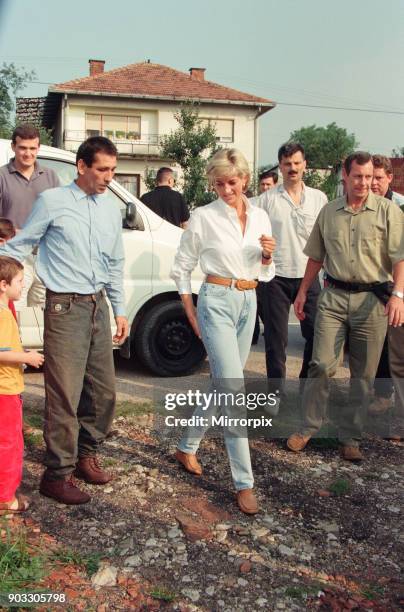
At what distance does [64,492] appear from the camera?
3754 mm

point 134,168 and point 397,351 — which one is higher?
point 134,168

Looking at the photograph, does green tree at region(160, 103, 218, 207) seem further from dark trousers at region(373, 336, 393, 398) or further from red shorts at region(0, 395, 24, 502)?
red shorts at region(0, 395, 24, 502)

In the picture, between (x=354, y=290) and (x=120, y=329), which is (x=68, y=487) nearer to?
(x=120, y=329)

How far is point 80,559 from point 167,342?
3.55m

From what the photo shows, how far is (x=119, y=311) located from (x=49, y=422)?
0.79 metres

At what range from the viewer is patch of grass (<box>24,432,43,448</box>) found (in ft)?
15.2

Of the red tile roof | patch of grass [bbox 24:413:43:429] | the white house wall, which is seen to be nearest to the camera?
patch of grass [bbox 24:413:43:429]

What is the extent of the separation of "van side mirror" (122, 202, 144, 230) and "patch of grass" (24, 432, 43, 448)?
83.9 inches

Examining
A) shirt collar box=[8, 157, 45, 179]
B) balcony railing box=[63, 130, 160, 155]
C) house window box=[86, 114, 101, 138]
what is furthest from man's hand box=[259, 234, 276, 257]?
house window box=[86, 114, 101, 138]

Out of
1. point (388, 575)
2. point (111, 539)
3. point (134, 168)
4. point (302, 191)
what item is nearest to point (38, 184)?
point (302, 191)

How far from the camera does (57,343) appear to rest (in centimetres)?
374

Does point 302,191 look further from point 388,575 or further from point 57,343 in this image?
point 388,575

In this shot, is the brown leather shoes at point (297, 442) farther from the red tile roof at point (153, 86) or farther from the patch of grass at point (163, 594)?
the red tile roof at point (153, 86)

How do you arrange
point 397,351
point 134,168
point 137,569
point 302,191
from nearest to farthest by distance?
point 137,569 → point 397,351 → point 302,191 → point 134,168
